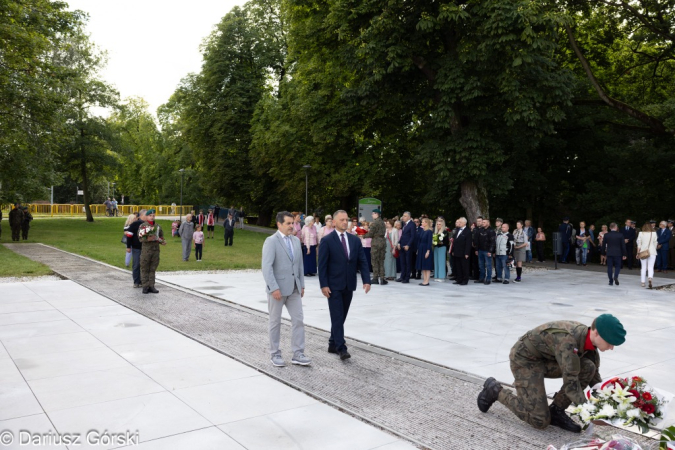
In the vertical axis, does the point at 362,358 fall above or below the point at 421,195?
below

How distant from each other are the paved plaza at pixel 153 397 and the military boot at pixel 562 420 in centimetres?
155

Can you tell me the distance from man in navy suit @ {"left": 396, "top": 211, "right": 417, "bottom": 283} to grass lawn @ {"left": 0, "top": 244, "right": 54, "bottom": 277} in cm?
1047

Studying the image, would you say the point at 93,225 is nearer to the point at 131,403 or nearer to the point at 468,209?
the point at 468,209

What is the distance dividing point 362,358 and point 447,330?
2.41 metres

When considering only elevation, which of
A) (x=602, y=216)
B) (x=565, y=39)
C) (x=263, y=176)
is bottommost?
(x=602, y=216)

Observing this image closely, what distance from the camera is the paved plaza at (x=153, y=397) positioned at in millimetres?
4727

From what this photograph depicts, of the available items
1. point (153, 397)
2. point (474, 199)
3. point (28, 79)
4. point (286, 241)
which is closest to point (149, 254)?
point (286, 241)

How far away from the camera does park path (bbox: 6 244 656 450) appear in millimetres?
4891

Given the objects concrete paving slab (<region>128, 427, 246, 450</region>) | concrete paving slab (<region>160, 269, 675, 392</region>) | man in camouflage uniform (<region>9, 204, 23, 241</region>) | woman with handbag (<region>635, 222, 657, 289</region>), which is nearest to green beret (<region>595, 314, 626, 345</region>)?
concrete paving slab (<region>160, 269, 675, 392</region>)

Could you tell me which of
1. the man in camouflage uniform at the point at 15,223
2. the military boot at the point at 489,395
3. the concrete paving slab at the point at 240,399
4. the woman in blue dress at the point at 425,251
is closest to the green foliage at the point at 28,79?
the man in camouflage uniform at the point at 15,223

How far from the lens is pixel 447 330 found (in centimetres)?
935

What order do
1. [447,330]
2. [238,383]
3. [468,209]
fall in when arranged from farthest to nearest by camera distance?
[468,209]
[447,330]
[238,383]

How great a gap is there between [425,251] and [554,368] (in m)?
11.3

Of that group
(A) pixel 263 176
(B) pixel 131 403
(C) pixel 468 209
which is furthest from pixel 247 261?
(A) pixel 263 176
